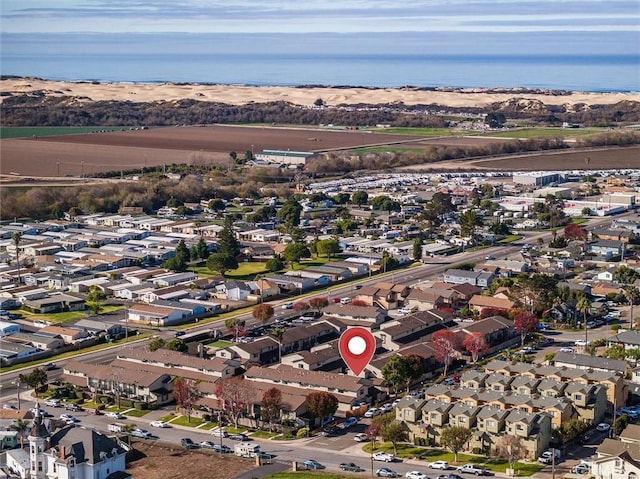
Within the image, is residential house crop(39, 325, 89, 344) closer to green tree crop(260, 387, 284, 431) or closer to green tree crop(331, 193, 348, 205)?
green tree crop(260, 387, 284, 431)

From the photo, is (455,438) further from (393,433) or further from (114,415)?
(114,415)

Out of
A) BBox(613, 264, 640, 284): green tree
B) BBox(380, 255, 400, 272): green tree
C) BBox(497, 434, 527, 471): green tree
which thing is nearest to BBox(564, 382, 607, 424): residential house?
BBox(497, 434, 527, 471): green tree

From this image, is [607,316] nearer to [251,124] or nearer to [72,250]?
[72,250]

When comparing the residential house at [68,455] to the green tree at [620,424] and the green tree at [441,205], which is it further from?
the green tree at [441,205]

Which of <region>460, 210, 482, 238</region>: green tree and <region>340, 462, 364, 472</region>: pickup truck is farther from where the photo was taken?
<region>460, 210, 482, 238</region>: green tree

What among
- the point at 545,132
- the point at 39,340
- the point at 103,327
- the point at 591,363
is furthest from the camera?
the point at 545,132

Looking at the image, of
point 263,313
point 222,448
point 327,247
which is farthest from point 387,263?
point 222,448
